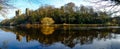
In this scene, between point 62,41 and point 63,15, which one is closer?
point 62,41

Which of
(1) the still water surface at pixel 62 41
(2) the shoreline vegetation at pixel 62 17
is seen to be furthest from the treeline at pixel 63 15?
(1) the still water surface at pixel 62 41

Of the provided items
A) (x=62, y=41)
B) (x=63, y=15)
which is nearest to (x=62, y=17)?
(x=63, y=15)

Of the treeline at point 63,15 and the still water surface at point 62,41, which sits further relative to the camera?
the treeline at point 63,15

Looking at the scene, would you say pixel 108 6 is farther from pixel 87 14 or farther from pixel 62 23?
pixel 62 23

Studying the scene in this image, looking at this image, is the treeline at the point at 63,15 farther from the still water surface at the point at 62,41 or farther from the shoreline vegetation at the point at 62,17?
the still water surface at the point at 62,41

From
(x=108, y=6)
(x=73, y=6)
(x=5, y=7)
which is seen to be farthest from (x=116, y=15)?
(x=73, y=6)

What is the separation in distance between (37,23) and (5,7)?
72.5 m

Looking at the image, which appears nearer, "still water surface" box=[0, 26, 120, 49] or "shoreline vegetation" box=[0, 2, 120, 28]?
"still water surface" box=[0, 26, 120, 49]

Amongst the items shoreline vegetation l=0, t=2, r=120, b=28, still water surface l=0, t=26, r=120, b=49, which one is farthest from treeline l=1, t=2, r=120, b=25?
still water surface l=0, t=26, r=120, b=49

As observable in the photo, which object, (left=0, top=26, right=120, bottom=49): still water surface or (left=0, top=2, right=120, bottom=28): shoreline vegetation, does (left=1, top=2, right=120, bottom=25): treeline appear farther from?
(left=0, top=26, right=120, bottom=49): still water surface

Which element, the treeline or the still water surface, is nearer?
the still water surface

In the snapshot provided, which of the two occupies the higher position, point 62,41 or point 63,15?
point 63,15

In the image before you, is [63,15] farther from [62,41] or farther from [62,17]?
[62,41]

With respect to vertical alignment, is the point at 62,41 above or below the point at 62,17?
below
